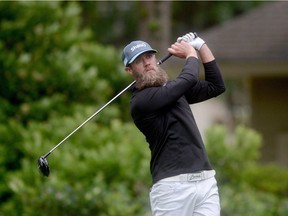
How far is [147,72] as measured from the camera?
6.12 m

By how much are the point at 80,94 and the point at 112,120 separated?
1.65 ft

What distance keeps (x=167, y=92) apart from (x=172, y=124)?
0.75 feet

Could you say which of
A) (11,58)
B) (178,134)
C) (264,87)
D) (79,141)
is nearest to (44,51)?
(11,58)

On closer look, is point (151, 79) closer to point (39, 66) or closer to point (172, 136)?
point (172, 136)

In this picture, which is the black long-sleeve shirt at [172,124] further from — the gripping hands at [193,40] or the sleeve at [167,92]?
the gripping hands at [193,40]

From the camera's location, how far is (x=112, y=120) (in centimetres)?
1153

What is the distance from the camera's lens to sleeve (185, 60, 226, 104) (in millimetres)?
6344

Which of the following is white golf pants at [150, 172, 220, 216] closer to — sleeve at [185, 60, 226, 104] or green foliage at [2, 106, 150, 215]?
sleeve at [185, 60, 226, 104]

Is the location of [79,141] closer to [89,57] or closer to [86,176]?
[86,176]

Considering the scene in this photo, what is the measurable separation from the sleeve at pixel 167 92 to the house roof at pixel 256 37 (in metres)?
6.91

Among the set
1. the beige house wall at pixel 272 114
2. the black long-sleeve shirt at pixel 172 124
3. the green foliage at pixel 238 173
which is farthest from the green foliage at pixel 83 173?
the beige house wall at pixel 272 114

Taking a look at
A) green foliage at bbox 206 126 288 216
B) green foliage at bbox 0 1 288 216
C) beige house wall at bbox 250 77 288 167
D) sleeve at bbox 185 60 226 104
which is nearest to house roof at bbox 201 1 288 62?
beige house wall at bbox 250 77 288 167

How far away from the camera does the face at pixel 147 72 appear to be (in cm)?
608

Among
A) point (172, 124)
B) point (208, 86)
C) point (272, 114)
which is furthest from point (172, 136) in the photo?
point (272, 114)
